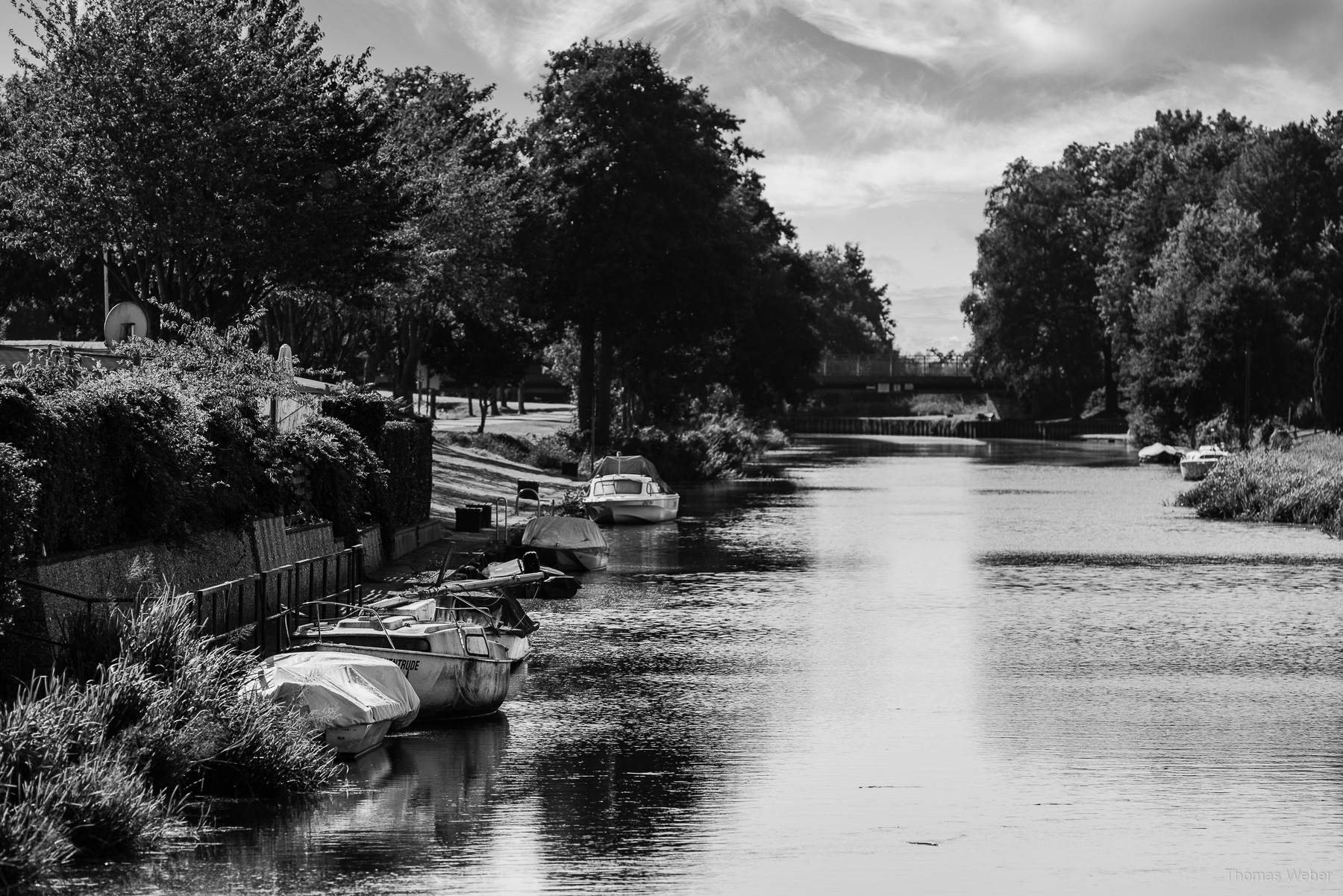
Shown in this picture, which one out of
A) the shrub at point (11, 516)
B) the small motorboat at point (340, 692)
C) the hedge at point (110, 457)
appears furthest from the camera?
the hedge at point (110, 457)

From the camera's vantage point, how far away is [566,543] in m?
44.9

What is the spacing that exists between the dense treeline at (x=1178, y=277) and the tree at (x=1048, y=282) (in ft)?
0.50

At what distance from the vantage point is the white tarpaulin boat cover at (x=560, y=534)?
4434cm

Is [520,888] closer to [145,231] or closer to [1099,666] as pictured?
[1099,666]

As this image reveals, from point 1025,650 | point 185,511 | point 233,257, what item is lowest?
point 1025,650

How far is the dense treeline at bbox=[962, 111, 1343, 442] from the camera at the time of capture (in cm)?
10388

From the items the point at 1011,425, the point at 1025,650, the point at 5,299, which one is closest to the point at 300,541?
the point at 1025,650

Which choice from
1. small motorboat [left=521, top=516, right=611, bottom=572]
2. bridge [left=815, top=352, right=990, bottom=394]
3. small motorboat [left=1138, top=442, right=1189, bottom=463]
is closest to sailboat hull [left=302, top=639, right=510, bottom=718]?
small motorboat [left=521, top=516, right=611, bottom=572]

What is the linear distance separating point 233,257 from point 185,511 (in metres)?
16.2

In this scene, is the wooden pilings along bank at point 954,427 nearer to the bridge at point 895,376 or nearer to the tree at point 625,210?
the bridge at point 895,376

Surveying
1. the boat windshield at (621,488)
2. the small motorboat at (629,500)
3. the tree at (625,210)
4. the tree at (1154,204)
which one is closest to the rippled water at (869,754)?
the small motorboat at (629,500)

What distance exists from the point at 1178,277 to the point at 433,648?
3694 inches

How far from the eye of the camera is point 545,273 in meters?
82.4

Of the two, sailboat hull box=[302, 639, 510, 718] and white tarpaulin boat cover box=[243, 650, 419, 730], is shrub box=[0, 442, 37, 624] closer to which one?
white tarpaulin boat cover box=[243, 650, 419, 730]
